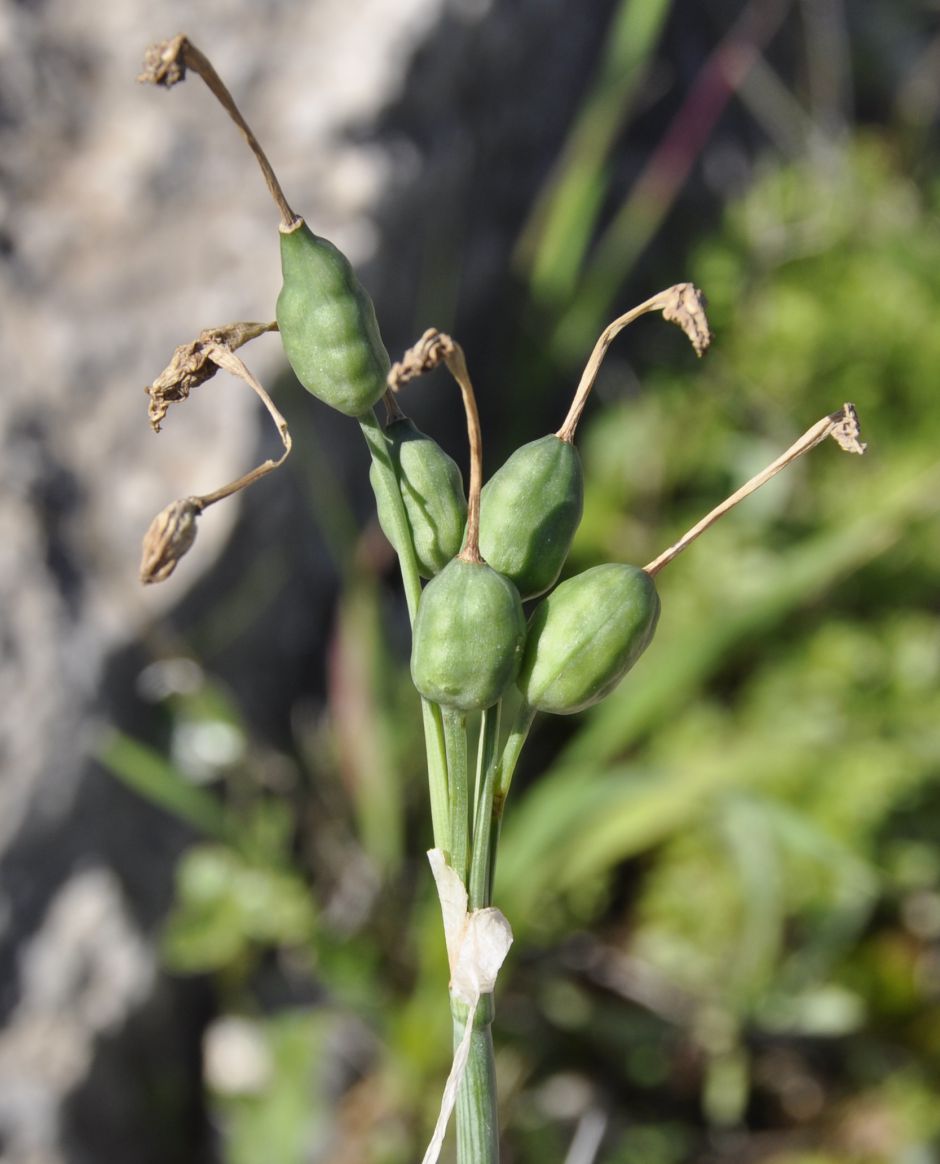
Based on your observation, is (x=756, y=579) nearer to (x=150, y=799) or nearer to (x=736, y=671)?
(x=736, y=671)

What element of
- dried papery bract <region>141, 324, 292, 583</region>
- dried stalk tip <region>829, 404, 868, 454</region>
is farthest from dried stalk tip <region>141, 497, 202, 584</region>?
dried stalk tip <region>829, 404, 868, 454</region>

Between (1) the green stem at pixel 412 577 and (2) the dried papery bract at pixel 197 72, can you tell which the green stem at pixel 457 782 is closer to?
(1) the green stem at pixel 412 577

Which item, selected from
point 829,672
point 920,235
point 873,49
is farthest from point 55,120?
point 873,49

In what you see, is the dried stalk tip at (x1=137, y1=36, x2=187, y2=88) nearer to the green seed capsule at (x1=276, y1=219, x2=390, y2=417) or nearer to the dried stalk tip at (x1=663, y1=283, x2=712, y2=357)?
the green seed capsule at (x1=276, y1=219, x2=390, y2=417)

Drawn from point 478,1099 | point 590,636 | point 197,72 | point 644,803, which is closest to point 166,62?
point 197,72

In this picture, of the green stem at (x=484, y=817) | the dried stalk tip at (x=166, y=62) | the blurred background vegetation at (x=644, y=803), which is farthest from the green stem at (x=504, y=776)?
the blurred background vegetation at (x=644, y=803)

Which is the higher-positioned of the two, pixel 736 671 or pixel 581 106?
pixel 581 106
